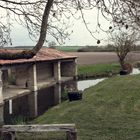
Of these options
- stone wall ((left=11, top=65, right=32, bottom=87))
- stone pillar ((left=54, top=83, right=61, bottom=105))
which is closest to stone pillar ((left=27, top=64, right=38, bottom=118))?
stone wall ((left=11, top=65, right=32, bottom=87))

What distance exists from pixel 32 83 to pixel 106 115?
631 inches

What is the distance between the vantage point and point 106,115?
14.5 m

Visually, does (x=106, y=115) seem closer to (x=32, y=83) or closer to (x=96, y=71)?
(x=32, y=83)

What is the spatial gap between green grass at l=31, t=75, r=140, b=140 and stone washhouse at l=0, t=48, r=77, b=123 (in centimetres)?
326

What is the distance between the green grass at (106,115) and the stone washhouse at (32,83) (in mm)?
3263

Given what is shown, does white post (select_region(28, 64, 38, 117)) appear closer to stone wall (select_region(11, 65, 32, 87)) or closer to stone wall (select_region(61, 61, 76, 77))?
stone wall (select_region(11, 65, 32, 87))

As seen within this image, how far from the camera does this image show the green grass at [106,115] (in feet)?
37.7

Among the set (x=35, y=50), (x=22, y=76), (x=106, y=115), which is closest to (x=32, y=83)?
(x=22, y=76)

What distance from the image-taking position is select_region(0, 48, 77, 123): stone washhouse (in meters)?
22.2

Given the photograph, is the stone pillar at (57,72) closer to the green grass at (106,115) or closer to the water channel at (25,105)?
the water channel at (25,105)

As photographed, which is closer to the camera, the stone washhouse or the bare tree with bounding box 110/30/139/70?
the stone washhouse

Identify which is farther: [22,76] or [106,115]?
[22,76]

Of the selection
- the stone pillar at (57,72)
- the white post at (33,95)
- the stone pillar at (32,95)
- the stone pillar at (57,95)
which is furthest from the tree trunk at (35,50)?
the stone pillar at (57,72)

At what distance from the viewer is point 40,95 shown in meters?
27.7
